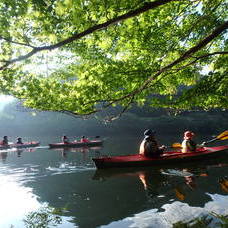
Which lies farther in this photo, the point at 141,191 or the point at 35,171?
the point at 35,171

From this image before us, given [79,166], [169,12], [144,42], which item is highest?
[169,12]

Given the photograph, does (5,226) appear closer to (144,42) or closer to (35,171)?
(144,42)

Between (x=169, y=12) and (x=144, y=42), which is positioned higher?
(x=169, y=12)

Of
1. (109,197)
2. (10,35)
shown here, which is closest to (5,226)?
(109,197)

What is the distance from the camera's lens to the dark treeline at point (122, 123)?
191 ft

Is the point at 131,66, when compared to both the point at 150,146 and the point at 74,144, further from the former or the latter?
the point at 74,144

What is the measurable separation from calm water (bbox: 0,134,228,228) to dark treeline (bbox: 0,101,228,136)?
31087 millimetres

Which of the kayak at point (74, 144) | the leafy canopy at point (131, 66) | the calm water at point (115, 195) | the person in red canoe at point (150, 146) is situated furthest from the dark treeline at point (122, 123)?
the leafy canopy at point (131, 66)

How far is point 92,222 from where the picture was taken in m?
8.33

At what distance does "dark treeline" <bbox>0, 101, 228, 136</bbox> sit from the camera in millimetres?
58344

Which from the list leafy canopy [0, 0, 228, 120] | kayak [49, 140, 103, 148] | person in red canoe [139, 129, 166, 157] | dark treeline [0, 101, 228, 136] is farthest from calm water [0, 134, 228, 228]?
dark treeline [0, 101, 228, 136]

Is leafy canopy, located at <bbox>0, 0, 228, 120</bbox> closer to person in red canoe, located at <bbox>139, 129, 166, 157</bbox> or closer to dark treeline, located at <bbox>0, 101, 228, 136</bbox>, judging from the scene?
person in red canoe, located at <bbox>139, 129, 166, 157</bbox>

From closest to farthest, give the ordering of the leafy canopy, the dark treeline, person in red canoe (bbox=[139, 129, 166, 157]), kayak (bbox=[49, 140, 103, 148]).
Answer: the leafy canopy
person in red canoe (bbox=[139, 129, 166, 157])
kayak (bbox=[49, 140, 103, 148])
the dark treeline

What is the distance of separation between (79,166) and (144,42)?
490 inches
